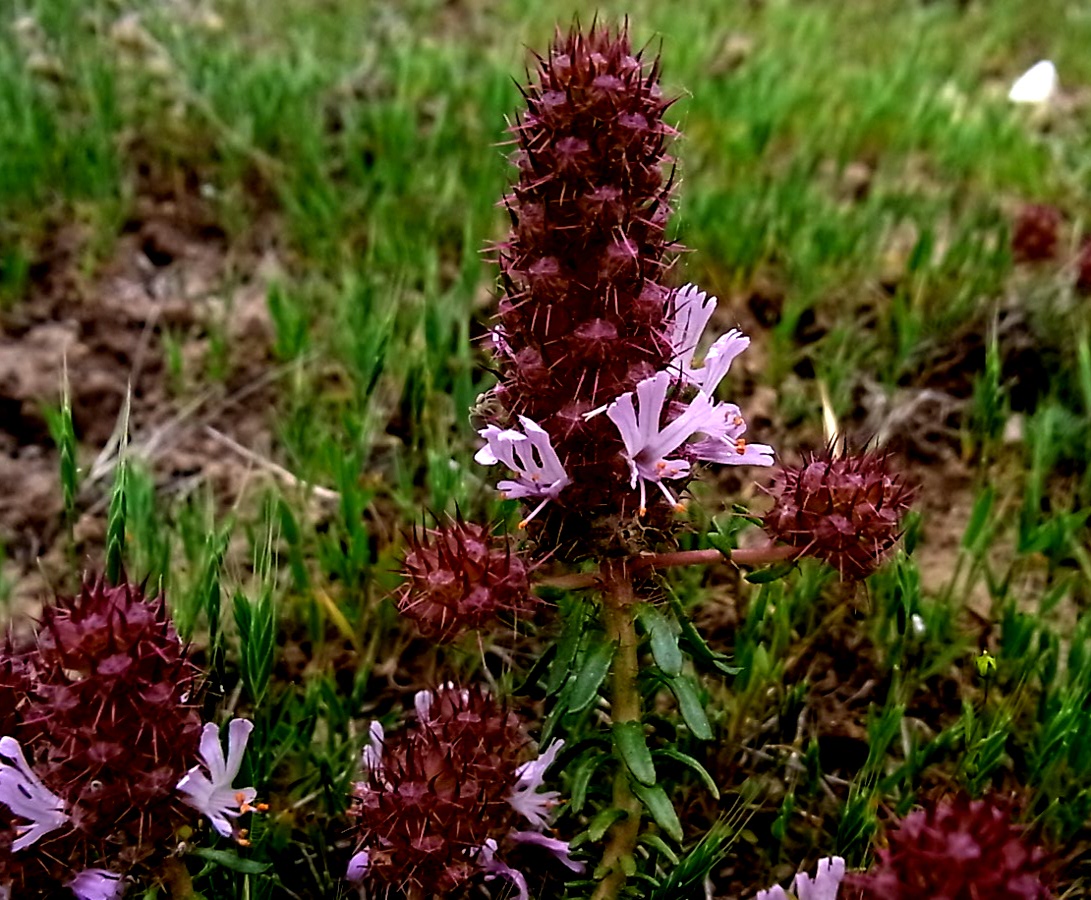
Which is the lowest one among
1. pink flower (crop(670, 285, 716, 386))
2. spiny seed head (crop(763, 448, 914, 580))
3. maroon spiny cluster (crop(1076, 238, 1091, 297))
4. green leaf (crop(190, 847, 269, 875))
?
green leaf (crop(190, 847, 269, 875))

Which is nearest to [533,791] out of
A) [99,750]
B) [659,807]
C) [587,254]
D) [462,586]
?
[659,807]

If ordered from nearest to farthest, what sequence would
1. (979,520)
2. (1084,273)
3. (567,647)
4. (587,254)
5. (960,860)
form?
(960,860), (587,254), (567,647), (979,520), (1084,273)

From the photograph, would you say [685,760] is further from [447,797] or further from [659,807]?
[447,797]

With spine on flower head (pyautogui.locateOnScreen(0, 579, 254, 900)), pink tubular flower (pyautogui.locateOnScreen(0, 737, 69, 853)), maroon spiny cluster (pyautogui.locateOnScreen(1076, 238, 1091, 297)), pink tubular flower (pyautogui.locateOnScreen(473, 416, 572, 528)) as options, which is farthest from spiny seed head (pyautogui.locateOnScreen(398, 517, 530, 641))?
maroon spiny cluster (pyautogui.locateOnScreen(1076, 238, 1091, 297))

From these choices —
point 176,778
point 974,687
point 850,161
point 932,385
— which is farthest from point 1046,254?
point 176,778

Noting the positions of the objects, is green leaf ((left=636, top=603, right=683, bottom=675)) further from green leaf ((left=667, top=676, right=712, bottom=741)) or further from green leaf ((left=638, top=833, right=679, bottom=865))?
green leaf ((left=638, top=833, right=679, bottom=865))

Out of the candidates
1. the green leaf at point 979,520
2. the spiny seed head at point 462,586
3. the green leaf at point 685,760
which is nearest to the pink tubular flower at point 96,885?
the spiny seed head at point 462,586
